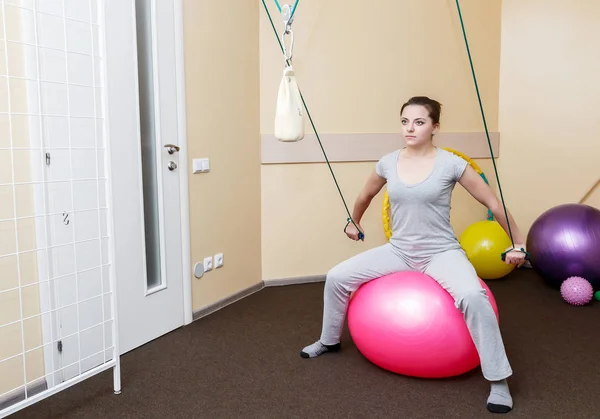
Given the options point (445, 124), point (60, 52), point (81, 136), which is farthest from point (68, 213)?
point (445, 124)

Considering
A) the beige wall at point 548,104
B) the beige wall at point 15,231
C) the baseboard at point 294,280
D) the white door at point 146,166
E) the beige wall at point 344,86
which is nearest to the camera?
the beige wall at point 15,231

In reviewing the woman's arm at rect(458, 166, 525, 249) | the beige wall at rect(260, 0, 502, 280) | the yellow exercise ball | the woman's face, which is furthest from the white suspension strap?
the yellow exercise ball

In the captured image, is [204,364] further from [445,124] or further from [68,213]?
[445,124]

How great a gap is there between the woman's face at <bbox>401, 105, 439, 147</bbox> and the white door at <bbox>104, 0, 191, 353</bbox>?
1.24 meters

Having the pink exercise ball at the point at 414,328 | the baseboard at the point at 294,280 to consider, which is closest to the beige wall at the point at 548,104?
the baseboard at the point at 294,280

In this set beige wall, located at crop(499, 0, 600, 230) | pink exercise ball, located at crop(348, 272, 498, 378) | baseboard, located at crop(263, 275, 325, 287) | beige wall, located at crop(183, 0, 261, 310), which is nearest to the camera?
pink exercise ball, located at crop(348, 272, 498, 378)

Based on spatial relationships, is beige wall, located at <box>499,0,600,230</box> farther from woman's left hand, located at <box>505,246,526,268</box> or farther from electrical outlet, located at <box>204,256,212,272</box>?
electrical outlet, located at <box>204,256,212,272</box>

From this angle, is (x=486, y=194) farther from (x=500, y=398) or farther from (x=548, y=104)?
(x=548, y=104)

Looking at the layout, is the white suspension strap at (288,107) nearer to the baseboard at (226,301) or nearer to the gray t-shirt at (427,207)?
the gray t-shirt at (427,207)

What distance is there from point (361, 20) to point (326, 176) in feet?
3.58

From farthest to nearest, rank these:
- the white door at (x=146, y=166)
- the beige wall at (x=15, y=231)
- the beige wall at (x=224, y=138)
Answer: the beige wall at (x=224, y=138)
the white door at (x=146, y=166)
the beige wall at (x=15, y=231)

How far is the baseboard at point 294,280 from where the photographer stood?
4008 mm

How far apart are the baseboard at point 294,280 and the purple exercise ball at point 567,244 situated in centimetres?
145

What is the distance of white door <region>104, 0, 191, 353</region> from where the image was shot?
8.89 feet
